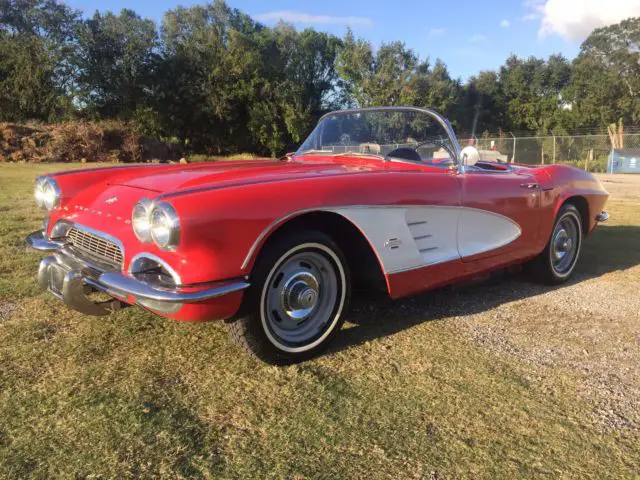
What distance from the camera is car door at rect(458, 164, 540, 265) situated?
132 inches

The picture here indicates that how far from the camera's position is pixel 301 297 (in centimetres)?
264

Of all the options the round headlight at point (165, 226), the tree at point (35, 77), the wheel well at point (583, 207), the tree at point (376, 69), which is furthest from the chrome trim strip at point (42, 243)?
the tree at point (376, 69)

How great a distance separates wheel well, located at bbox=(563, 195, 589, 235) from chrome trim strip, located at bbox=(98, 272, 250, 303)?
3.52m

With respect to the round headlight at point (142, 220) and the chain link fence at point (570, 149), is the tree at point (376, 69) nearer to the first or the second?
the chain link fence at point (570, 149)

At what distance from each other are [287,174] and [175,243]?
0.81m

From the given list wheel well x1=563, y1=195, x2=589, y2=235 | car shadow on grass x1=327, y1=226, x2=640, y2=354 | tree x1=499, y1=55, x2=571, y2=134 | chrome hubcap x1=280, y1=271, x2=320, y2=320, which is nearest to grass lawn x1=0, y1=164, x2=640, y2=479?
car shadow on grass x1=327, y1=226, x2=640, y2=354

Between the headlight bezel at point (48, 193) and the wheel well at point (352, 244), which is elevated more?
the headlight bezel at point (48, 193)

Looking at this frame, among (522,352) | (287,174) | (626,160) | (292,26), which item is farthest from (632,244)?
(292,26)

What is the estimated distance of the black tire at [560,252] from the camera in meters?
4.25

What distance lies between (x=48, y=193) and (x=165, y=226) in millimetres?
1493

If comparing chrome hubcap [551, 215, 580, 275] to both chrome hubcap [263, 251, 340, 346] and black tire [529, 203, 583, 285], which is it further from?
chrome hubcap [263, 251, 340, 346]

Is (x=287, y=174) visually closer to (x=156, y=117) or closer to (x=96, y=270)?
(x=96, y=270)

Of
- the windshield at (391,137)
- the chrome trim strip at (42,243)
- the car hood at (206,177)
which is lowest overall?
the chrome trim strip at (42,243)

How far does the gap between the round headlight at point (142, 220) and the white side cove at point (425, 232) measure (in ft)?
2.94
